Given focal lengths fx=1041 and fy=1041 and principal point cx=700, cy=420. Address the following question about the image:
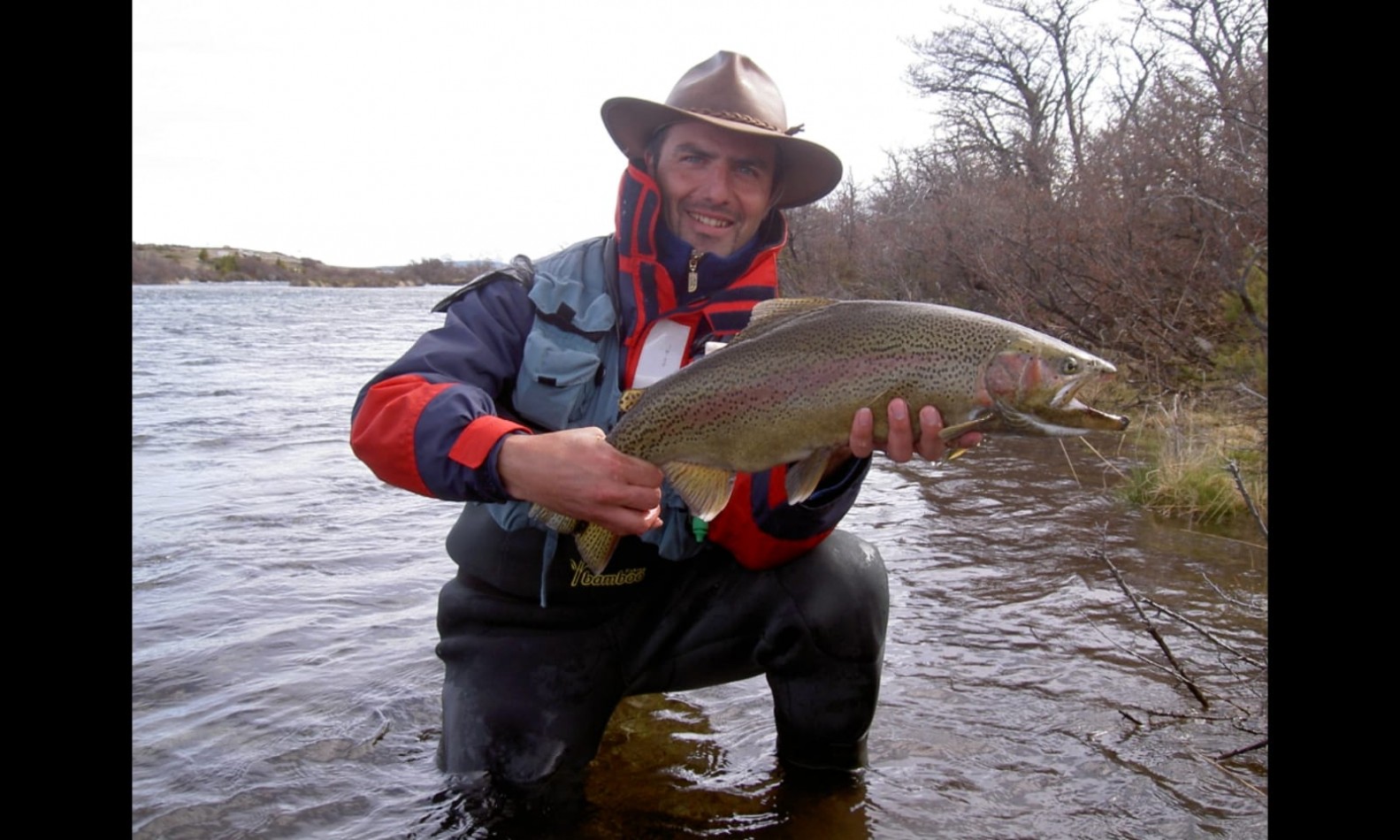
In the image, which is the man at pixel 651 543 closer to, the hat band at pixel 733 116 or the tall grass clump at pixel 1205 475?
the hat band at pixel 733 116

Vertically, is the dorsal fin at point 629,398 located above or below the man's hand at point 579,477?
above

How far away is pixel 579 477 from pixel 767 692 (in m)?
2.02

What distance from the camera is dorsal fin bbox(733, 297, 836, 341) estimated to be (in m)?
3.06

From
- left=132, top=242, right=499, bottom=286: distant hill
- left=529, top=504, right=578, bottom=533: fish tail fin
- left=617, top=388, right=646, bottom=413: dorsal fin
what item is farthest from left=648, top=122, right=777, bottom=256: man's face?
left=132, top=242, right=499, bottom=286: distant hill

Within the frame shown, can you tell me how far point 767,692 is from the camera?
4477mm

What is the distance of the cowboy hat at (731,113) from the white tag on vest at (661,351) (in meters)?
0.71

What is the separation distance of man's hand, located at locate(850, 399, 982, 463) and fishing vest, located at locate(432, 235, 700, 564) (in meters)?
0.74

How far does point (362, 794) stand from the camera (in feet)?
12.0

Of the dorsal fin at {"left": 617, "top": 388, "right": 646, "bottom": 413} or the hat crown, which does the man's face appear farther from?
the dorsal fin at {"left": 617, "top": 388, "right": 646, "bottom": 413}

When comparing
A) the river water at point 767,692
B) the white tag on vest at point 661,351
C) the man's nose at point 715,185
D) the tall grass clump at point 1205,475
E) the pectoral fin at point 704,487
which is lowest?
the river water at point 767,692

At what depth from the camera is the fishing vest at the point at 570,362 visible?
3381mm

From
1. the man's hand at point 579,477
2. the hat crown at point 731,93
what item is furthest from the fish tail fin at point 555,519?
the hat crown at point 731,93

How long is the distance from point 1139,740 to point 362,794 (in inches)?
109
